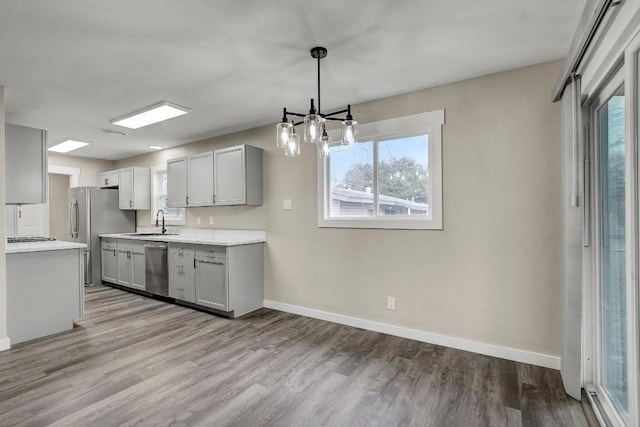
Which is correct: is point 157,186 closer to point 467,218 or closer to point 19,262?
point 19,262

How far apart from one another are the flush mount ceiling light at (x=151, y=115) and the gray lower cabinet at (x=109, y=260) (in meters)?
2.19

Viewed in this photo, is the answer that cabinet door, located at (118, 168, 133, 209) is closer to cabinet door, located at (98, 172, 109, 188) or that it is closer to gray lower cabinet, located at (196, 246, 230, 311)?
cabinet door, located at (98, 172, 109, 188)

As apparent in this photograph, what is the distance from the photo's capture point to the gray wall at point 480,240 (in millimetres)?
2467

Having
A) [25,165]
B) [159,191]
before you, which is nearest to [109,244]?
[159,191]

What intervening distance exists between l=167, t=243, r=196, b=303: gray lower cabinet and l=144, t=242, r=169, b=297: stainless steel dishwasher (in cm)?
12

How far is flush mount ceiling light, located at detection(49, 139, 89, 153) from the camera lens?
4.82 meters

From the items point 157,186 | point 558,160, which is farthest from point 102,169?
point 558,160

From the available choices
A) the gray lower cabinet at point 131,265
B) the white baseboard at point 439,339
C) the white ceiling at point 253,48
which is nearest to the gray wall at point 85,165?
the gray lower cabinet at point 131,265

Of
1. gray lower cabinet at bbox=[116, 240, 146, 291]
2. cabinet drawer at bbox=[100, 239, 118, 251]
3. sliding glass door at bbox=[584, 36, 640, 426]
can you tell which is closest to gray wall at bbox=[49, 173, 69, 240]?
cabinet drawer at bbox=[100, 239, 118, 251]

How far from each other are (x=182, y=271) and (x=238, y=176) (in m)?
1.42

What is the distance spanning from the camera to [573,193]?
1941mm

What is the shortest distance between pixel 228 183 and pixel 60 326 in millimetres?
Answer: 2294

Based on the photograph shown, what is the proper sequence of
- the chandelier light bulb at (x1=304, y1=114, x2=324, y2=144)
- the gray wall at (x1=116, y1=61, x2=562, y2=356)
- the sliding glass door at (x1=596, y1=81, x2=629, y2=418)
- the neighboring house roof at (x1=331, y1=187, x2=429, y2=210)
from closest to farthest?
the sliding glass door at (x1=596, y1=81, x2=629, y2=418) < the chandelier light bulb at (x1=304, y1=114, x2=324, y2=144) < the gray wall at (x1=116, y1=61, x2=562, y2=356) < the neighboring house roof at (x1=331, y1=187, x2=429, y2=210)

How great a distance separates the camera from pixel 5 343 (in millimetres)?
2836
